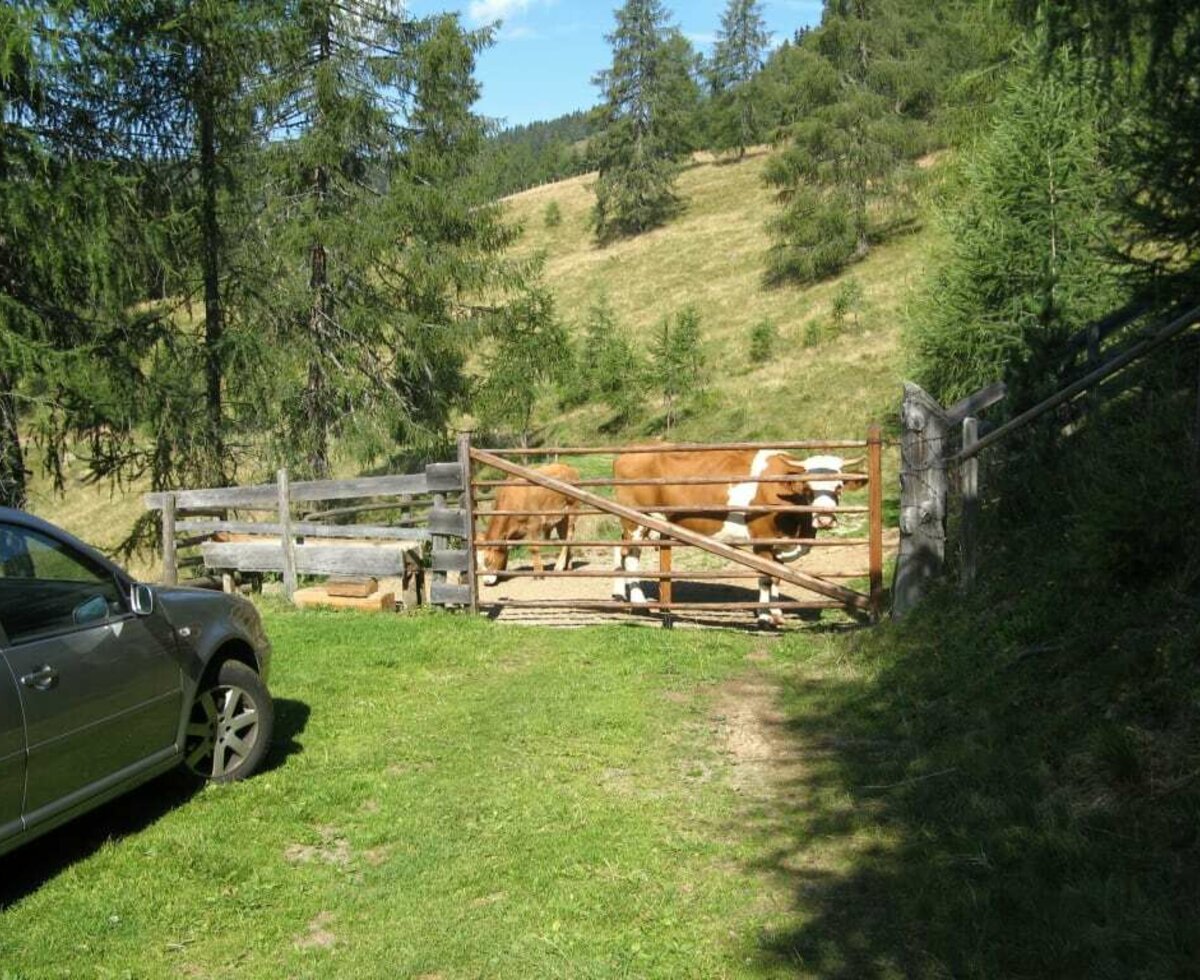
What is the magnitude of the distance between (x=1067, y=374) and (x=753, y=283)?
3196 centimetres

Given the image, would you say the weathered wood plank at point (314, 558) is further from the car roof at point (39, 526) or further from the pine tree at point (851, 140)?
the pine tree at point (851, 140)

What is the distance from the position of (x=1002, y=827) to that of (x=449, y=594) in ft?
23.4

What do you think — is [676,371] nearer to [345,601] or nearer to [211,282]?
[211,282]

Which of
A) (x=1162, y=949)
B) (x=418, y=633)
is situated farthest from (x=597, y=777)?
(x=418, y=633)

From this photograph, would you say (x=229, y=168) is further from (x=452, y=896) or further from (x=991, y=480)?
(x=452, y=896)

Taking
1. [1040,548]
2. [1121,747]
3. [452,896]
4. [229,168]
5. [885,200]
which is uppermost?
[885,200]

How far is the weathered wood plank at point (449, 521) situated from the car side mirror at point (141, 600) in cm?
551

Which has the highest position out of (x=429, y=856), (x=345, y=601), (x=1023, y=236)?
(x=1023, y=236)

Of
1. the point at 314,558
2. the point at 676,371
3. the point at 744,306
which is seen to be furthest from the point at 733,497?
the point at 744,306

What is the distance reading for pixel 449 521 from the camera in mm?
10641

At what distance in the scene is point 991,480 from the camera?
8445mm

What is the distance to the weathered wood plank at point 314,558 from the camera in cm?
1130

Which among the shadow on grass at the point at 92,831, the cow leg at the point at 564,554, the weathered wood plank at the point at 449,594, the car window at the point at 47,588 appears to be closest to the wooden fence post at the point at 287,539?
the weathered wood plank at the point at 449,594

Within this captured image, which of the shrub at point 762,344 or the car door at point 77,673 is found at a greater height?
the shrub at point 762,344
